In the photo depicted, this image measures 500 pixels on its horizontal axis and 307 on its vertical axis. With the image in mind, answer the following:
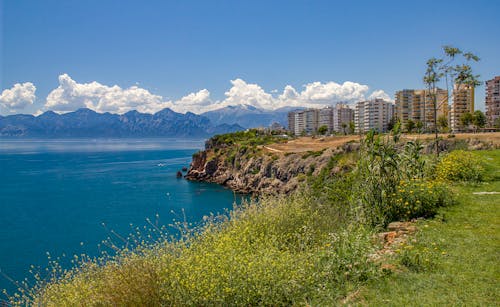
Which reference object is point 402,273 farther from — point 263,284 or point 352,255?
point 263,284

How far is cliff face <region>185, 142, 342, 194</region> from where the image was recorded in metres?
42.4

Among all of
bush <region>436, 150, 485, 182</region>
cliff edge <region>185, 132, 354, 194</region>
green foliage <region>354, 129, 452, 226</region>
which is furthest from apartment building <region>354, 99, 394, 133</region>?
green foliage <region>354, 129, 452, 226</region>

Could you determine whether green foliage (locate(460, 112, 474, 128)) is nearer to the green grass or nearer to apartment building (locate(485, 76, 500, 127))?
apartment building (locate(485, 76, 500, 127))

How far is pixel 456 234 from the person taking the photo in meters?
6.89

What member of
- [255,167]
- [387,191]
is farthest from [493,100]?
[387,191]

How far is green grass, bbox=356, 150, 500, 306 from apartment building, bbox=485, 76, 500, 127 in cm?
7835

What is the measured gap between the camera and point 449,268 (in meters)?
5.46

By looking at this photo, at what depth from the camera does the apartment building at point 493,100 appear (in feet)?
246

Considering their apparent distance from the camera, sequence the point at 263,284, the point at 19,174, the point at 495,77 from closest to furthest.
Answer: the point at 263,284, the point at 19,174, the point at 495,77

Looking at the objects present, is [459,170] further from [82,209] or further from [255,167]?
[255,167]

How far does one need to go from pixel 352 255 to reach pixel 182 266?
2591mm

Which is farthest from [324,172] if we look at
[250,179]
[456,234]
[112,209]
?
[456,234]

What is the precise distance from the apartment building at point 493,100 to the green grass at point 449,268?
78.4 meters

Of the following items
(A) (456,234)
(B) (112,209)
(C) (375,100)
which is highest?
(C) (375,100)
